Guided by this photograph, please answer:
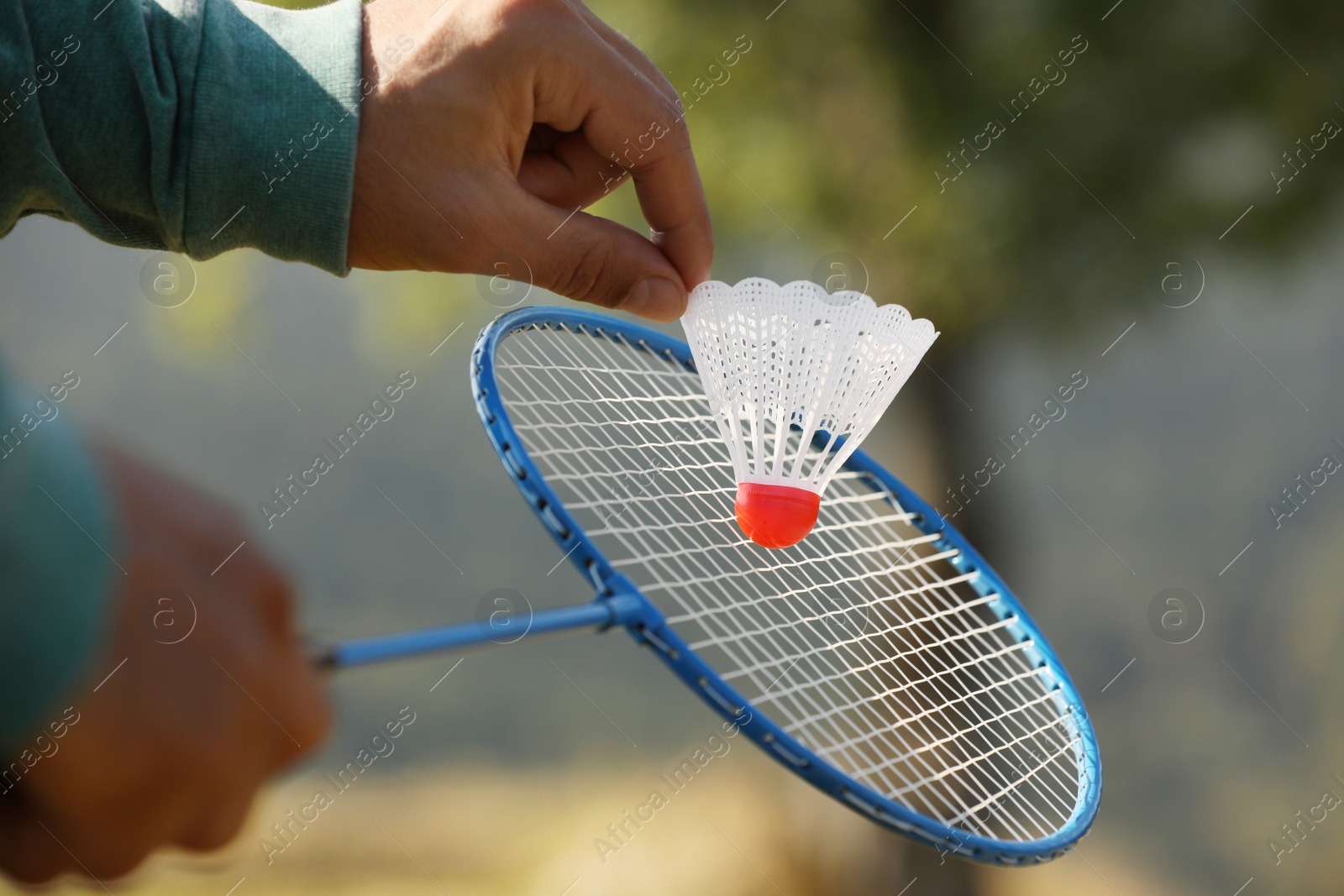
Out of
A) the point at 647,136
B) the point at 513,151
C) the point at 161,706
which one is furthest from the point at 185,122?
the point at 161,706

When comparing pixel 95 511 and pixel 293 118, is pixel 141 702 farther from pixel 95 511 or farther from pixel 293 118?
pixel 293 118

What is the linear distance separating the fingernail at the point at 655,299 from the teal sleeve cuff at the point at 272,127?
0.82 feet

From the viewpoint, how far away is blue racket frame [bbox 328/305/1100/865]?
0.68 meters

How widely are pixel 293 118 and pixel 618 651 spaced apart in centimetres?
298

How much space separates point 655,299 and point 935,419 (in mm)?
1725

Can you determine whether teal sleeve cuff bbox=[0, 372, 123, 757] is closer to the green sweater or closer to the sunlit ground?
the green sweater

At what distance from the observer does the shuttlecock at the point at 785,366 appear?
0.99 meters

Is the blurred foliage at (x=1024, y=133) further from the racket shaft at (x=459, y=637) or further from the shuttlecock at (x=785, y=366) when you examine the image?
the racket shaft at (x=459, y=637)

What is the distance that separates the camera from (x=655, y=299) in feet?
3.24

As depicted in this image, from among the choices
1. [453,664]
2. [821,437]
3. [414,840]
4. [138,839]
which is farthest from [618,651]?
[138,839]

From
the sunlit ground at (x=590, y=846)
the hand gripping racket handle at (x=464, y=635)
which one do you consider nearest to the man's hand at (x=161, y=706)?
the hand gripping racket handle at (x=464, y=635)

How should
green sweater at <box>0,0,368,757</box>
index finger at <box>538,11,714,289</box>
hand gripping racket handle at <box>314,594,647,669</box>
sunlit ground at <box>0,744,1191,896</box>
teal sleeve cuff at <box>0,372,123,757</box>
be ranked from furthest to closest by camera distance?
sunlit ground at <box>0,744,1191,896</box> → index finger at <box>538,11,714,289</box> → green sweater at <box>0,0,368,757</box> → hand gripping racket handle at <box>314,594,647,669</box> → teal sleeve cuff at <box>0,372,123,757</box>

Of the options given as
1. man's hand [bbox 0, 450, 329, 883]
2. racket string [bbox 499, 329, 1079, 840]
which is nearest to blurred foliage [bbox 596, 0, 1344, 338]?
racket string [bbox 499, 329, 1079, 840]

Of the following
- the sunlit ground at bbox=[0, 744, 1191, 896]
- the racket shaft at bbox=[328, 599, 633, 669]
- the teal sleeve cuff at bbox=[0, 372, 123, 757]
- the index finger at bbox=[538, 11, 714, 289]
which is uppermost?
the teal sleeve cuff at bbox=[0, 372, 123, 757]
